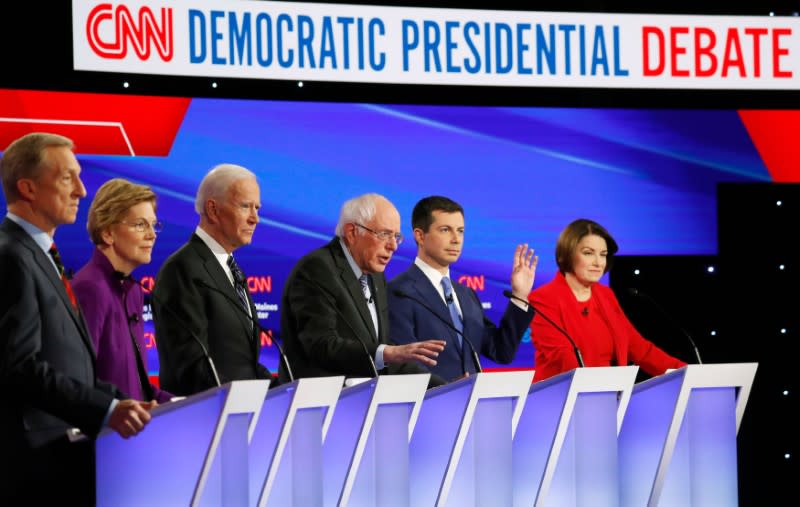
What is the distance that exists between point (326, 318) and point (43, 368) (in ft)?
6.41

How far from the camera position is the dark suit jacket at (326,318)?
5.10 m

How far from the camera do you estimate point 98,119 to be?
7.12 m

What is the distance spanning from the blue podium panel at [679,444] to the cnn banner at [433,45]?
140 inches

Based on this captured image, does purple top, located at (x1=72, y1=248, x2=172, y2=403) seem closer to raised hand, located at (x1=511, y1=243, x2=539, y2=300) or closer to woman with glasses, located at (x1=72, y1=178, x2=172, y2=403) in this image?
woman with glasses, located at (x1=72, y1=178, x2=172, y2=403)

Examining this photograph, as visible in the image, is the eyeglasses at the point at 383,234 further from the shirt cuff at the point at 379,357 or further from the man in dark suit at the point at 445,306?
the shirt cuff at the point at 379,357

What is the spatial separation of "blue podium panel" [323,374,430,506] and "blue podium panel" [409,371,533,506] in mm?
100

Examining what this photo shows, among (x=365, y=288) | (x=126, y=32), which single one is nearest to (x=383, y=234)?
(x=365, y=288)

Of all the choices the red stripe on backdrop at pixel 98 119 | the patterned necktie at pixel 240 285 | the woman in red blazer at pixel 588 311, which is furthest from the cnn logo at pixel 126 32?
the patterned necktie at pixel 240 285

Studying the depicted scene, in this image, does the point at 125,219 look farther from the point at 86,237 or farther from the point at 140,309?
the point at 86,237

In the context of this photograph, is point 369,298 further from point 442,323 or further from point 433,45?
point 433,45

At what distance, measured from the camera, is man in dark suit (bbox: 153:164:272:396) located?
4.52 metres

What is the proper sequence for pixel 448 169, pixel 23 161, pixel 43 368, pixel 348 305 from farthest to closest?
pixel 448 169, pixel 348 305, pixel 23 161, pixel 43 368

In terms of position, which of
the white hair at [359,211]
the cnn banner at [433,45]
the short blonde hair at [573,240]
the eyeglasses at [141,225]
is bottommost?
the short blonde hair at [573,240]

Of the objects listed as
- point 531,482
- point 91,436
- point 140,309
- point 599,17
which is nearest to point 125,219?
point 140,309
